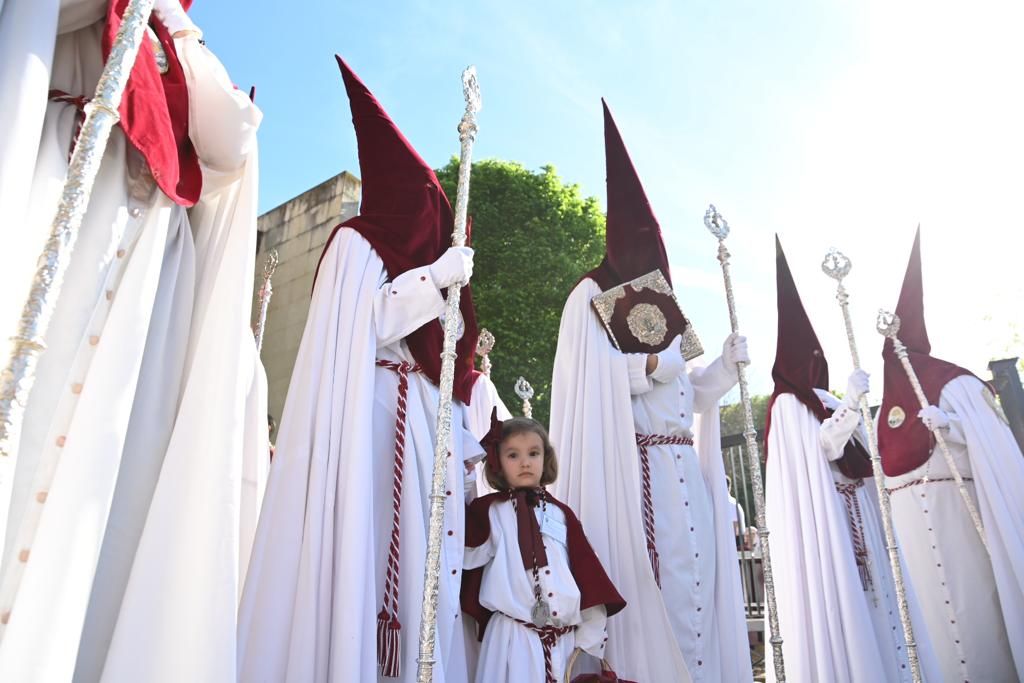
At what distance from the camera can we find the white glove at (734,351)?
4941mm

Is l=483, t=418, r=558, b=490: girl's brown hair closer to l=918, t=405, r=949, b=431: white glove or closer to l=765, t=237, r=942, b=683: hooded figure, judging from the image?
l=765, t=237, r=942, b=683: hooded figure

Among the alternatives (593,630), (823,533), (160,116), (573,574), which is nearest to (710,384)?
(823,533)

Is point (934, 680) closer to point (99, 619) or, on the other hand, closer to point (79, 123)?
point (99, 619)

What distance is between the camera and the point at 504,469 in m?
4.00

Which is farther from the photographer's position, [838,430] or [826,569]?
[838,430]

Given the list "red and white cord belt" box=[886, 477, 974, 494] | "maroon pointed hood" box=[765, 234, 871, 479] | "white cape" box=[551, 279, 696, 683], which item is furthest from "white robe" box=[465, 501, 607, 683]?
"red and white cord belt" box=[886, 477, 974, 494]

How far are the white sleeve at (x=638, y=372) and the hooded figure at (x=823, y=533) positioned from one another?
78.3 inches

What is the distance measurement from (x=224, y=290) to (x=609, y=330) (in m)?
2.88

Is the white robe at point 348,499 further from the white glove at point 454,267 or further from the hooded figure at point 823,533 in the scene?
the hooded figure at point 823,533

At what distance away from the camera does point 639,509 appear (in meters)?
4.35

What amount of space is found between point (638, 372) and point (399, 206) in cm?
189

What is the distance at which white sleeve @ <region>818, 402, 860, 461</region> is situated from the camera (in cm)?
588

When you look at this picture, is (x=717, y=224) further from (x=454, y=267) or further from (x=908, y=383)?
(x=908, y=383)

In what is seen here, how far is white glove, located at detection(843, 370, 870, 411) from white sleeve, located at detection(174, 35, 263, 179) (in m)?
4.80
